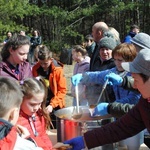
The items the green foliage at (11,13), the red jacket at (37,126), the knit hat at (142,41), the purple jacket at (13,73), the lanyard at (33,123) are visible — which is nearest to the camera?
the red jacket at (37,126)

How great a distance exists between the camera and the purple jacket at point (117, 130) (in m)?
1.86

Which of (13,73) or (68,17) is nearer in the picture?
(13,73)

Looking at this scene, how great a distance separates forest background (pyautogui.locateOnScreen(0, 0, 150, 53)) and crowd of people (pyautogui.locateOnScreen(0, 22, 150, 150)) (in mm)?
9932

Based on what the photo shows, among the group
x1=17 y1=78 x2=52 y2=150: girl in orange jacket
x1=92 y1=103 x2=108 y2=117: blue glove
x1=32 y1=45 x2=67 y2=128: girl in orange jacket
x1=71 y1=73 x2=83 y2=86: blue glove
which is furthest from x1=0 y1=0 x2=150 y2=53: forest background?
x1=92 y1=103 x2=108 y2=117: blue glove

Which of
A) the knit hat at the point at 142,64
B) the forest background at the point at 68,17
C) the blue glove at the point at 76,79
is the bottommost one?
the forest background at the point at 68,17

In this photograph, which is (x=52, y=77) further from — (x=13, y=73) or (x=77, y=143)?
(x=77, y=143)

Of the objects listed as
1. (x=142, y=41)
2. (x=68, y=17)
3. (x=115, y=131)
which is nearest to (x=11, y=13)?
(x=68, y=17)

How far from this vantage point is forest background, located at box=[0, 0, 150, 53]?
13039mm

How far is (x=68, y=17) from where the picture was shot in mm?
13562

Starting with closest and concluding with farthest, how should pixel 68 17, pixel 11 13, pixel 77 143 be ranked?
pixel 77 143, pixel 11 13, pixel 68 17

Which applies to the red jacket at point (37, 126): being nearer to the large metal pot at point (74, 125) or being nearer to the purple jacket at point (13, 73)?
the large metal pot at point (74, 125)

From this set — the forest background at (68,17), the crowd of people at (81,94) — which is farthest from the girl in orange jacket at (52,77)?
the forest background at (68,17)

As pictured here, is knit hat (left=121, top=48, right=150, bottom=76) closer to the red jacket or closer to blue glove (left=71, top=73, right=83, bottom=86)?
the red jacket

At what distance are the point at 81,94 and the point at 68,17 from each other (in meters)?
11.0
